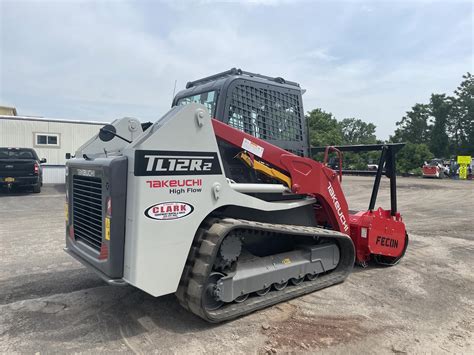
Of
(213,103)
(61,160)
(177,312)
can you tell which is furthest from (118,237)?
(61,160)

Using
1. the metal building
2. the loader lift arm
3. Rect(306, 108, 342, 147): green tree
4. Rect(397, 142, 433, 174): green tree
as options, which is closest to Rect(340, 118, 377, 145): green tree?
Rect(306, 108, 342, 147): green tree

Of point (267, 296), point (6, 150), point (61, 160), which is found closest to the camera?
point (267, 296)

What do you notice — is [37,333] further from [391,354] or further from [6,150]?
[6,150]

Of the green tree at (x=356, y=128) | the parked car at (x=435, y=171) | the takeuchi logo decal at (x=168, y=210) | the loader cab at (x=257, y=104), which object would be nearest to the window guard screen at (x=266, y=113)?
the loader cab at (x=257, y=104)

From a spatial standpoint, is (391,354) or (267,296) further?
(267,296)

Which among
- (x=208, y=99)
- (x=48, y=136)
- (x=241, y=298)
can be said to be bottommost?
(x=241, y=298)

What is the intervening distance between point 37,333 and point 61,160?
18.5 metres

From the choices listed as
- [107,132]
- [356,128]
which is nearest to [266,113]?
[107,132]

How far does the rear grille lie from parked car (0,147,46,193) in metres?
12.5

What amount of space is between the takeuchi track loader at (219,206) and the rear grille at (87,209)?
2cm

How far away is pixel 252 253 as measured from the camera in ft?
14.3

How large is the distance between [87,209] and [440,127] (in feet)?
165

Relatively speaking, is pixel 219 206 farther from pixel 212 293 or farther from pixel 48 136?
pixel 48 136

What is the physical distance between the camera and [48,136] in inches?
776
